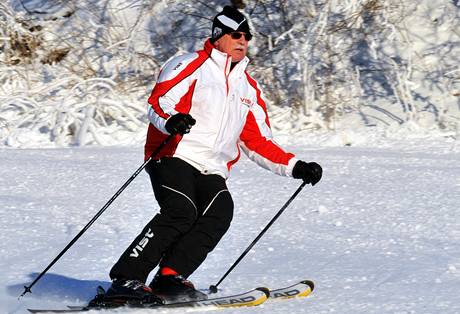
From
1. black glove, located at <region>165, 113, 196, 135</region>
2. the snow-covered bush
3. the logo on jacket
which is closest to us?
black glove, located at <region>165, 113, 196, 135</region>

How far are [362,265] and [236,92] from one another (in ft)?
4.65

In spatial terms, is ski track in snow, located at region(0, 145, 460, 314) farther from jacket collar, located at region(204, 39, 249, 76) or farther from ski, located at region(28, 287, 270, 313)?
jacket collar, located at region(204, 39, 249, 76)

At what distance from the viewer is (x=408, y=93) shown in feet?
34.7

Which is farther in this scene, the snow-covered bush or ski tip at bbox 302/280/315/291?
the snow-covered bush

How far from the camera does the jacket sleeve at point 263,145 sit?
4.41 m

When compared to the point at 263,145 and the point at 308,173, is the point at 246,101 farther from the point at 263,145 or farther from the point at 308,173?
the point at 308,173

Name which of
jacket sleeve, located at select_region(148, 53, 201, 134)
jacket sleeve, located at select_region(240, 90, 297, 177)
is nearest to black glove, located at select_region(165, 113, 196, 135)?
jacket sleeve, located at select_region(148, 53, 201, 134)

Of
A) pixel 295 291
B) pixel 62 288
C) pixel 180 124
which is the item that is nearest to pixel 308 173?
pixel 295 291

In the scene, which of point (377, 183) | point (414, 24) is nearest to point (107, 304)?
point (377, 183)

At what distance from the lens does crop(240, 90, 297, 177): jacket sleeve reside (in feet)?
14.5

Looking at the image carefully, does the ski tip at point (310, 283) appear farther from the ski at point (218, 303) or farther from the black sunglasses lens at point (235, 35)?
the black sunglasses lens at point (235, 35)

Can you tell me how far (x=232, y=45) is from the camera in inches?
164

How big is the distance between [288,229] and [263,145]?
1.67m

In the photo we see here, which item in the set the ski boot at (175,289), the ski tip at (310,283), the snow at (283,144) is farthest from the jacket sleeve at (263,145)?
the ski boot at (175,289)
